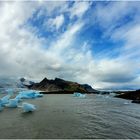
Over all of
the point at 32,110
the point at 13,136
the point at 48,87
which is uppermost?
the point at 48,87

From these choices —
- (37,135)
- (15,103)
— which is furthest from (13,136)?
(15,103)

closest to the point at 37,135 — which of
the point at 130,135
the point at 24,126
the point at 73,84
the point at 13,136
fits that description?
the point at 13,136

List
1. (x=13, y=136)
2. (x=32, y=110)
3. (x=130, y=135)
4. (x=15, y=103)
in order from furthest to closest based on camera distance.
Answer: (x=15, y=103) < (x=32, y=110) < (x=130, y=135) < (x=13, y=136)

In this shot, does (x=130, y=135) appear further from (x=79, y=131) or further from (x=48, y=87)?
(x=48, y=87)

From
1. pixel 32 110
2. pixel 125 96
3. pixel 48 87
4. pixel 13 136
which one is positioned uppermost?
→ pixel 48 87

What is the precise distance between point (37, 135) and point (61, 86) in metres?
97.5

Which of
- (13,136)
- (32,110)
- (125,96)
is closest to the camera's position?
(13,136)

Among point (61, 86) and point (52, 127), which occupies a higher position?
point (61, 86)

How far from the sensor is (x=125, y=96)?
48.9 metres

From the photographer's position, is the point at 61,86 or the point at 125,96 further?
the point at 61,86

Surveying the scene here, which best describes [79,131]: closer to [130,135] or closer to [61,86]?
[130,135]

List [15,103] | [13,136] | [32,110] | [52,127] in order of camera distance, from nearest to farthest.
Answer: [13,136], [52,127], [32,110], [15,103]

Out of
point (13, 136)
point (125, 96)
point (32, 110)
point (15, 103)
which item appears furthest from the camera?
point (125, 96)

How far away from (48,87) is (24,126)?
99722 mm
